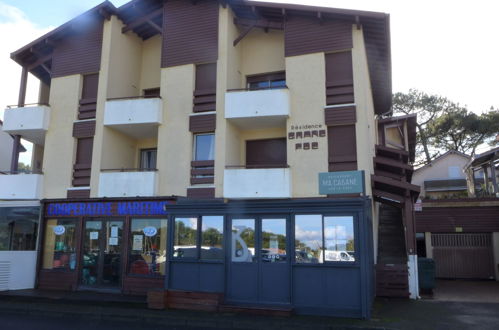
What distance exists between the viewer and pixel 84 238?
590 inches

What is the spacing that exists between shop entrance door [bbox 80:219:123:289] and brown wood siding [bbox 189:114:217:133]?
4.18 meters

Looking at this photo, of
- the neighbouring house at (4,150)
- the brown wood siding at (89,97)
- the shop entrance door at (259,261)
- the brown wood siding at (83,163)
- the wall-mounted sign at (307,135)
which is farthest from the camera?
the neighbouring house at (4,150)

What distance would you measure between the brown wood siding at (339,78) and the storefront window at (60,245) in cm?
1021

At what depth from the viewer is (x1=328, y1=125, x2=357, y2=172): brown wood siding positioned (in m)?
13.3

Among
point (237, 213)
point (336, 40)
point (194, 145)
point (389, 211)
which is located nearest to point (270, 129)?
point (194, 145)

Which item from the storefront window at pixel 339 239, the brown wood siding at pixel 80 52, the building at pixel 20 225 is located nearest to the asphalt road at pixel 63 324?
the storefront window at pixel 339 239

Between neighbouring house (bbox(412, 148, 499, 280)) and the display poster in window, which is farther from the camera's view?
neighbouring house (bbox(412, 148, 499, 280))

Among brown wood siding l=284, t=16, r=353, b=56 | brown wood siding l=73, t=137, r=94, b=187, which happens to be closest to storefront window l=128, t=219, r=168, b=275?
brown wood siding l=73, t=137, r=94, b=187

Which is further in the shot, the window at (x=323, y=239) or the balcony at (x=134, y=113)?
the balcony at (x=134, y=113)

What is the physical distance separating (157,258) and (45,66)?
32.0 feet

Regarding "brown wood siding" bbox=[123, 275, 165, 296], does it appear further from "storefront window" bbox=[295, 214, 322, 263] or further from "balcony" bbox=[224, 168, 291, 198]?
"storefront window" bbox=[295, 214, 322, 263]

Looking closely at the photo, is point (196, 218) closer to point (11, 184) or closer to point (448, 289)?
point (11, 184)

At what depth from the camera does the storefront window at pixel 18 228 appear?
52.1 feet

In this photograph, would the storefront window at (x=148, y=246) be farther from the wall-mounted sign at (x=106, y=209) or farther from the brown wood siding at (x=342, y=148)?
the brown wood siding at (x=342, y=148)
